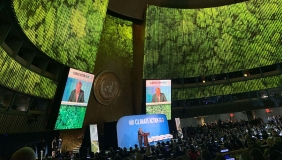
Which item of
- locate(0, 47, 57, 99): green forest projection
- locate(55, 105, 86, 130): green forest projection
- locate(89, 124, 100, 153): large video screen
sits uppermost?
locate(0, 47, 57, 99): green forest projection

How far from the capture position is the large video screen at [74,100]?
1293cm

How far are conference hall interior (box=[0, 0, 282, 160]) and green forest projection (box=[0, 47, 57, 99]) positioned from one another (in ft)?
0.18

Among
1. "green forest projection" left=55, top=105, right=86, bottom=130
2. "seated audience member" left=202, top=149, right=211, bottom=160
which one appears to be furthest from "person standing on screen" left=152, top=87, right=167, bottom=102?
"seated audience member" left=202, top=149, right=211, bottom=160

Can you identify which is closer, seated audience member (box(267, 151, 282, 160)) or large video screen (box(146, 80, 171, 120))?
seated audience member (box(267, 151, 282, 160))

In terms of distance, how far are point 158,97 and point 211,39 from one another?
30.8 ft

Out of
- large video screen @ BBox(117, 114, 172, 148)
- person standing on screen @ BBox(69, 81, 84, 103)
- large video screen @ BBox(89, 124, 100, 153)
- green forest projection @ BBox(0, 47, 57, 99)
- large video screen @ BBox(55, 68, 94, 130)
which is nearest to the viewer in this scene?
green forest projection @ BBox(0, 47, 57, 99)

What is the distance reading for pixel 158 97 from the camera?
1950 cm

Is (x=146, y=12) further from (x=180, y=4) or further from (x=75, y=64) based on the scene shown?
(x=75, y=64)

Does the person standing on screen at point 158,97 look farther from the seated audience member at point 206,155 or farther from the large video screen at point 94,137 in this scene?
the seated audience member at point 206,155

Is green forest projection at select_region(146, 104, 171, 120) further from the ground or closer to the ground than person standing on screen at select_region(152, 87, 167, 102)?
closer to the ground

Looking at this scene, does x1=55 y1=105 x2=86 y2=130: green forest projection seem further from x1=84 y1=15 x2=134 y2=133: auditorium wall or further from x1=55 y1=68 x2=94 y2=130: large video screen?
x1=84 y1=15 x2=134 y2=133: auditorium wall

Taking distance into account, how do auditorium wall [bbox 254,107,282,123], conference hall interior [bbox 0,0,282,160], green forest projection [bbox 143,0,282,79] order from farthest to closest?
1. auditorium wall [bbox 254,107,282,123]
2. green forest projection [bbox 143,0,282,79]
3. conference hall interior [bbox 0,0,282,160]

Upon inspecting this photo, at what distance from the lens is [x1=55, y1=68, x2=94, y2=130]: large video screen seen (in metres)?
12.9

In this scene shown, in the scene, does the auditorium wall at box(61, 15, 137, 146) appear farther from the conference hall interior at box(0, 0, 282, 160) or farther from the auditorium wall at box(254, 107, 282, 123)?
the auditorium wall at box(254, 107, 282, 123)
